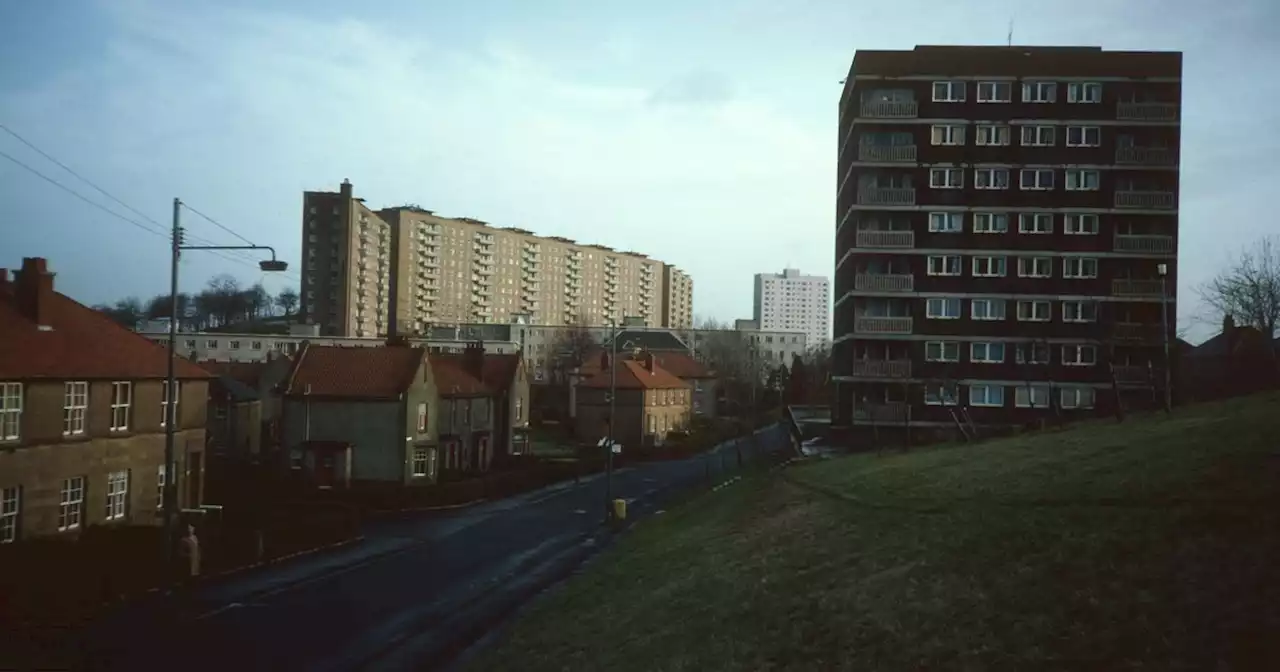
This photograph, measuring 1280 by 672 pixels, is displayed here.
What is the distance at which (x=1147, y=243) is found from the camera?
52.9m

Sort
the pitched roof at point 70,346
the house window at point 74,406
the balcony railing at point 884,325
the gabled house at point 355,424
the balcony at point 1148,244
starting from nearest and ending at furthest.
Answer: the pitched roof at point 70,346 < the house window at point 74,406 < the gabled house at point 355,424 < the balcony at point 1148,244 < the balcony railing at point 884,325

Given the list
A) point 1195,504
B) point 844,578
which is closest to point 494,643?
point 844,578

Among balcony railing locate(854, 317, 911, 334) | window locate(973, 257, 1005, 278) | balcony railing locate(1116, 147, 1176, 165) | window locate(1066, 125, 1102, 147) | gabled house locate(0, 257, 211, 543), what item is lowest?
gabled house locate(0, 257, 211, 543)

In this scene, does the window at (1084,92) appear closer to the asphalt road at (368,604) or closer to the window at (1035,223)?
the window at (1035,223)

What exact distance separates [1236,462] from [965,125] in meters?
37.5

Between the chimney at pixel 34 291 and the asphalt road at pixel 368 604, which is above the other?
the chimney at pixel 34 291

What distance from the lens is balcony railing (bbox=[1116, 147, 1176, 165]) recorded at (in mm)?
52719

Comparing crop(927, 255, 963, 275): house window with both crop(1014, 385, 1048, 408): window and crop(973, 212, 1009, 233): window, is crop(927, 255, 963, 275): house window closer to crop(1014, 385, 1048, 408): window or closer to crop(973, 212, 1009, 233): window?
crop(973, 212, 1009, 233): window

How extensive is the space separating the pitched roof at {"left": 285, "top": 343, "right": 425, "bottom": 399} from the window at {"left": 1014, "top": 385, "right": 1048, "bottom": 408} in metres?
31.9

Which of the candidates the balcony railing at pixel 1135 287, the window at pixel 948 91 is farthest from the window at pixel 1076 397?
the window at pixel 948 91

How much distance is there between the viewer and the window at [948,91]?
53844mm

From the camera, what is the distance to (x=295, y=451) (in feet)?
172

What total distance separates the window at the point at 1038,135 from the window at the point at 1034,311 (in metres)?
8.46

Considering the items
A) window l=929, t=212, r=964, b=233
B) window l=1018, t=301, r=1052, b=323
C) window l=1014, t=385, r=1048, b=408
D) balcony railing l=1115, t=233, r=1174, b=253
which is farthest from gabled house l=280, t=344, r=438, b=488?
balcony railing l=1115, t=233, r=1174, b=253
